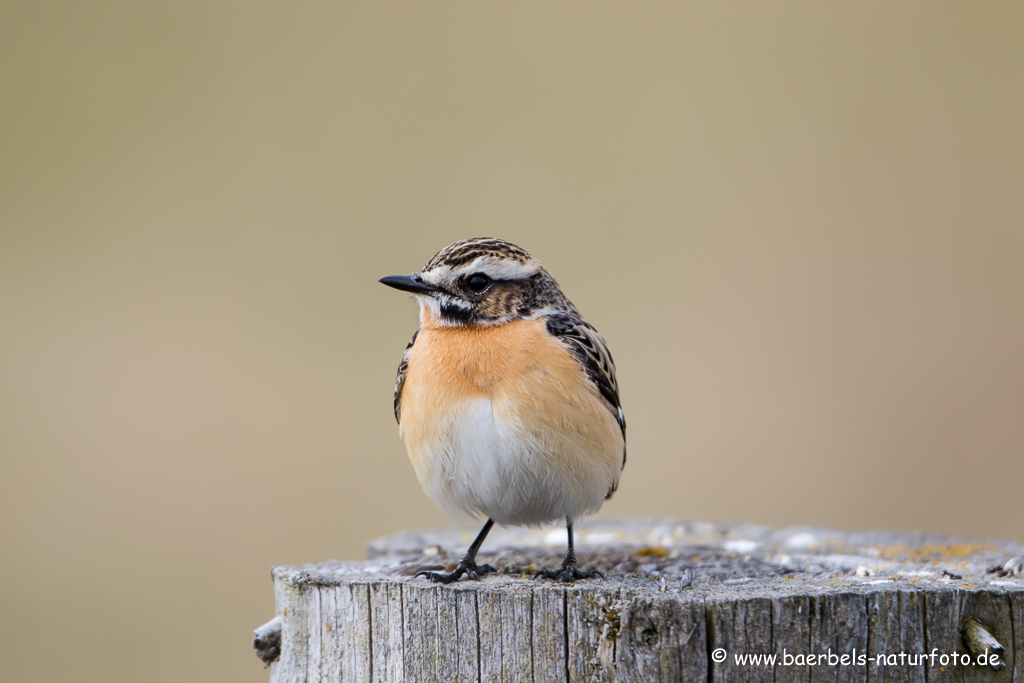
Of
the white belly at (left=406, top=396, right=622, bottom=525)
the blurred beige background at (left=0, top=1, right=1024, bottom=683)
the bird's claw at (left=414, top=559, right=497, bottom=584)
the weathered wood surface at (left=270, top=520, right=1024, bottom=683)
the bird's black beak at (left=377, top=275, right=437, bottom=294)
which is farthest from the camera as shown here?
the blurred beige background at (left=0, top=1, right=1024, bottom=683)

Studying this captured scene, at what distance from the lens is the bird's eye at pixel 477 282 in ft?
18.9

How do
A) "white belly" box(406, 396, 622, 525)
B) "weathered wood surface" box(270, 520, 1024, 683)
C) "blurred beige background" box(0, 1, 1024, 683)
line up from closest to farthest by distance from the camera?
"weathered wood surface" box(270, 520, 1024, 683) → "white belly" box(406, 396, 622, 525) → "blurred beige background" box(0, 1, 1024, 683)

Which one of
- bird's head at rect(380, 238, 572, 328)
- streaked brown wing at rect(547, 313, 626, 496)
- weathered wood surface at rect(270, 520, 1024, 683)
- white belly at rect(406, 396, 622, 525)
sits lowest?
weathered wood surface at rect(270, 520, 1024, 683)

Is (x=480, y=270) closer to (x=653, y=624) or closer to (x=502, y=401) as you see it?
(x=502, y=401)

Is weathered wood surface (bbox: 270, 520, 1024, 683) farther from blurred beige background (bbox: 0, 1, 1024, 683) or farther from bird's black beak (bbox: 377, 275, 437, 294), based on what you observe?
blurred beige background (bbox: 0, 1, 1024, 683)

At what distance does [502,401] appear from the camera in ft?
17.6

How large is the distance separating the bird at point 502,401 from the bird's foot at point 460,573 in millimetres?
15

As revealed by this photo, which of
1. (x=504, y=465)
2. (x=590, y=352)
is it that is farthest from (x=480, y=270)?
(x=504, y=465)

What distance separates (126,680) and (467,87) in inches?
369

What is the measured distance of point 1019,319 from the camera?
11.8 metres

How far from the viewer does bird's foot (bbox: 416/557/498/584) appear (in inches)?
187

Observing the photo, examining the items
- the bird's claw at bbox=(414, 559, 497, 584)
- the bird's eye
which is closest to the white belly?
the bird's claw at bbox=(414, 559, 497, 584)

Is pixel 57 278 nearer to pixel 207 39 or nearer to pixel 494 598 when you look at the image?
pixel 207 39

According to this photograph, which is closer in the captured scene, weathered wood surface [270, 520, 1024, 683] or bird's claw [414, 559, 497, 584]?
weathered wood surface [270, 520, 1024, 683]
